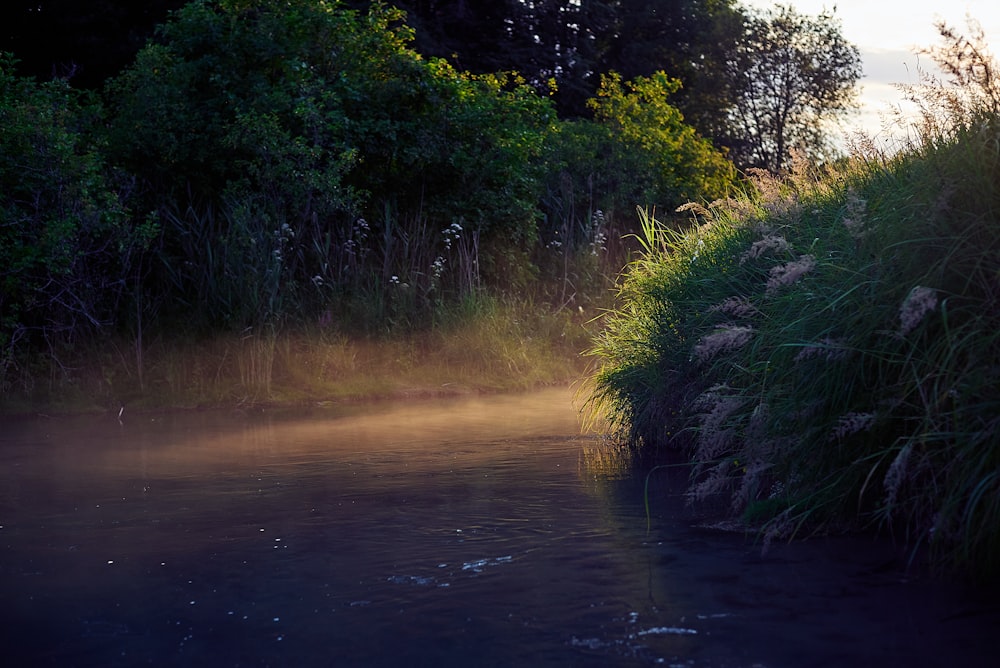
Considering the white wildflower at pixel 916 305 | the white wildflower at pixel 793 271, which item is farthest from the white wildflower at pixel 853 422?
the white wildflower at pixel 793 271

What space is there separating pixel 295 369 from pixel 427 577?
27.9 ft

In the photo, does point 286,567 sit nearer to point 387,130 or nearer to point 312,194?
point 312,194

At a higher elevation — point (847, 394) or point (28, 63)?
point (28, 63)

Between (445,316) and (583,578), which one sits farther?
(445,316)

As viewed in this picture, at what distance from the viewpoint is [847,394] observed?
197 inches

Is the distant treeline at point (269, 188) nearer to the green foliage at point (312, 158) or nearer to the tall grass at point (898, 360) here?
the green foliage at point (312, 158)

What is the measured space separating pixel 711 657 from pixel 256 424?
7754 mm

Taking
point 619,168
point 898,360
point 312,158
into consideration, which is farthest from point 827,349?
point 619,168

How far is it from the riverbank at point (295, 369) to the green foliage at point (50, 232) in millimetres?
442

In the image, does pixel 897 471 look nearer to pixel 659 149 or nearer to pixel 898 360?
pixel 898 360

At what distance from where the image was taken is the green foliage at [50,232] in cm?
1157

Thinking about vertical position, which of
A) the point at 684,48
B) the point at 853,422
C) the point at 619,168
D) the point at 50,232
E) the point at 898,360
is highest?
the point at 684,48

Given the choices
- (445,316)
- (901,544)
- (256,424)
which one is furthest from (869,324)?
(445,316)

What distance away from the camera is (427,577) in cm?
506
